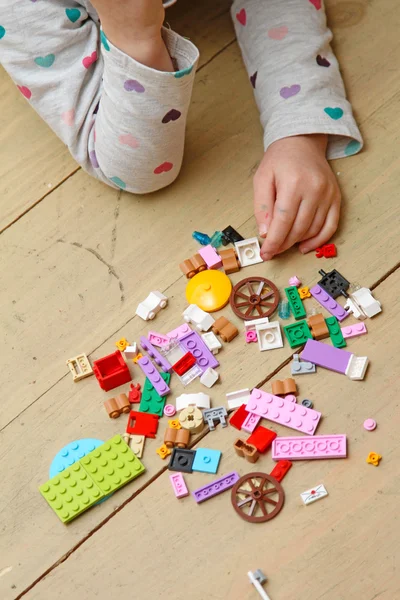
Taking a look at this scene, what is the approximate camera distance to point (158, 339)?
2.85 feet

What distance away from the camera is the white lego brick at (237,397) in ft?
2.69

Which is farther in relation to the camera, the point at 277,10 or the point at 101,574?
the point at 277,10

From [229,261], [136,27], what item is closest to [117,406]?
[229,261]

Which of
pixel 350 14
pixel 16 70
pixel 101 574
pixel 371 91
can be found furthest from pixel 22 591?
pixel 350 14

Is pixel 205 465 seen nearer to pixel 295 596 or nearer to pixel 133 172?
pixel 295 596

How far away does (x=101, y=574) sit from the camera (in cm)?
77

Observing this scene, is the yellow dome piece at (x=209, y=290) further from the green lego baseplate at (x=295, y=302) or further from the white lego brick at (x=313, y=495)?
the white lego brick at (x=313, y=495)

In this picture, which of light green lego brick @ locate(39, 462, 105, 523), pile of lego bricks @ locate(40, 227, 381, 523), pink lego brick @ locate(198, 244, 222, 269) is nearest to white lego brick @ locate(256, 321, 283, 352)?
pile of lego bricks @ locate(40, 227, 381, 523)

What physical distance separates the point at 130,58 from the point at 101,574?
1.90ft

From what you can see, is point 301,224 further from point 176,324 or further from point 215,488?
point 215,488

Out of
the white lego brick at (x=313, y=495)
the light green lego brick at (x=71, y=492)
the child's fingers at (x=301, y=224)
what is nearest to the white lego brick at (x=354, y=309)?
the child's fingers at (x=301, y=224)

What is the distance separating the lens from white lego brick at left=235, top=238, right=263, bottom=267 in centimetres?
90

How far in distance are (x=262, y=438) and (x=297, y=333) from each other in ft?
0.44

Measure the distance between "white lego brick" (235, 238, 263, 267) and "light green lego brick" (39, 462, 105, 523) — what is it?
0.32m
